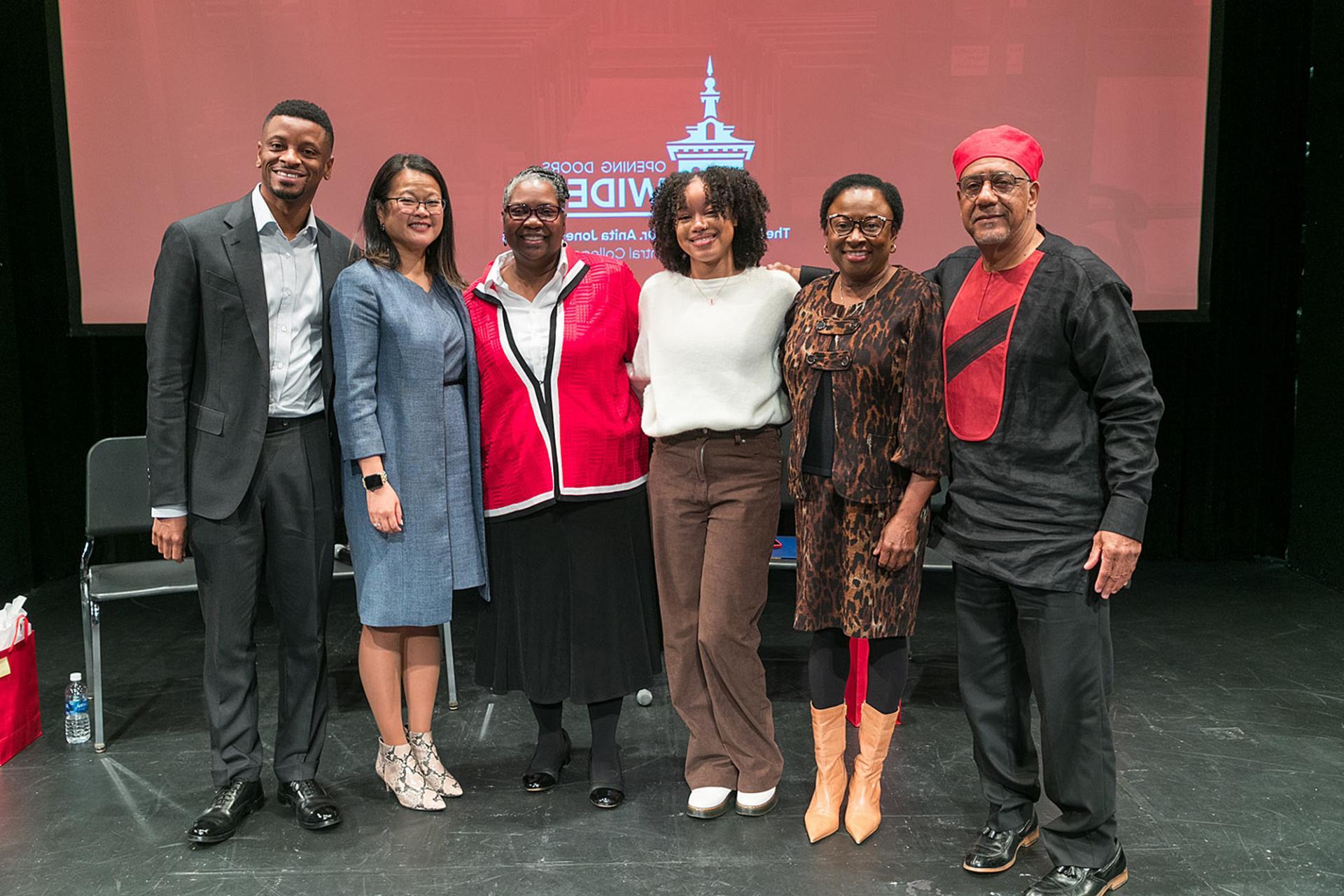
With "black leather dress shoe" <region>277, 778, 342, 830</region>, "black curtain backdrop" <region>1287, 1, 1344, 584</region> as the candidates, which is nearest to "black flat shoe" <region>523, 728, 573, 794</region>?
"black leather dress shoe" <region>277, 778, 342, 830</region>

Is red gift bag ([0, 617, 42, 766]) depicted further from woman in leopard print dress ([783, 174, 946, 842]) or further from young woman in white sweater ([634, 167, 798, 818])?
woman in leopard print dress ([783, 174, 946, 842])

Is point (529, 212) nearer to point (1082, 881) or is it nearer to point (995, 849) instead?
point (995, 849)

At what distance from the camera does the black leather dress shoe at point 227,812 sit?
265 cm

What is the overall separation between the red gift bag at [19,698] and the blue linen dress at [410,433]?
4.35 feet

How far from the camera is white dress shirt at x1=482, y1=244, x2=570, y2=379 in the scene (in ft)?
8.92

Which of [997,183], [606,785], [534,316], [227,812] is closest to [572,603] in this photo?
[606,785]

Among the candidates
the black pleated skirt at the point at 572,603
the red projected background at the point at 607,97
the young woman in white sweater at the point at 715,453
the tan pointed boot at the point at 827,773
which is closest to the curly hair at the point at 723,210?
the young woman in white sweater at the point at 715,453

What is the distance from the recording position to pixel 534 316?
2.73 meters

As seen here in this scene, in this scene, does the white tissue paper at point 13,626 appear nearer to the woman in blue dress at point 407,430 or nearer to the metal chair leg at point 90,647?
the metal chair leg at point 90,647

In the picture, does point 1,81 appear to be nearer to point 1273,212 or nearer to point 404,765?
point 404,765

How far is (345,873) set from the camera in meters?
2.51

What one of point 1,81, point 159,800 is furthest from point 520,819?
point 1,81

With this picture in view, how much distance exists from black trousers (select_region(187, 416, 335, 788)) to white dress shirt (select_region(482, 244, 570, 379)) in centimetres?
56

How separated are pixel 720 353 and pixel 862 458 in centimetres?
44
